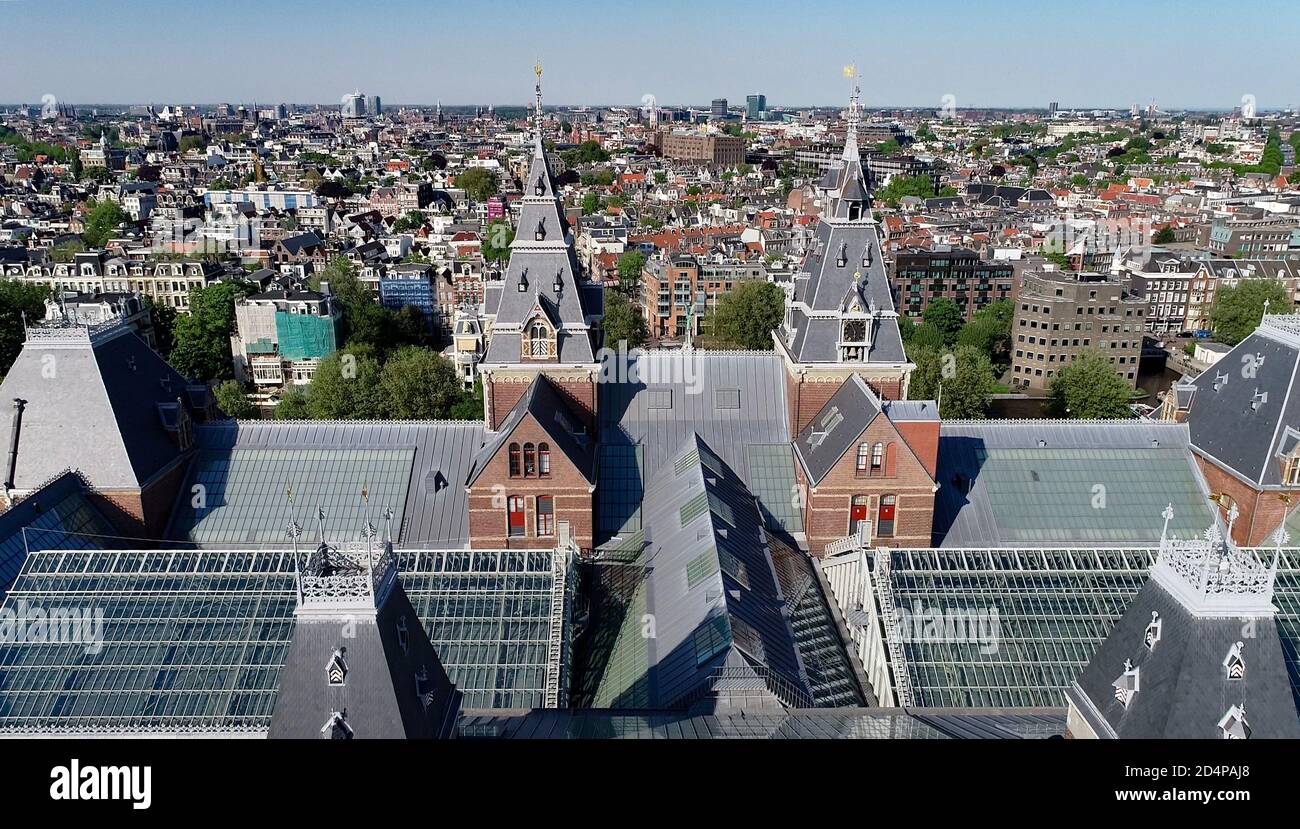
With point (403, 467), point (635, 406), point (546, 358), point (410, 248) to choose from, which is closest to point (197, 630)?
point (403, 467)

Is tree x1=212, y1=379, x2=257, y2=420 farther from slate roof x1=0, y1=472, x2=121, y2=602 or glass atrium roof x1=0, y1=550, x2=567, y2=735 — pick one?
glass atrium roof x1=0, y1=550, x2=567, y2=735

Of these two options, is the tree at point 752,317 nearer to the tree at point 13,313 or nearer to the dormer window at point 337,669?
the tree at point 13,313

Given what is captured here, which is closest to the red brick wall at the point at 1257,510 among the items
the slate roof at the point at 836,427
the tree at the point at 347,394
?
the slate roof at the point at 836,427

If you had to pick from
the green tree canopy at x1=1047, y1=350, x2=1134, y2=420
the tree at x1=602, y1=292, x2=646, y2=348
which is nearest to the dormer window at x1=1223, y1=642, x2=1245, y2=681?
the green tree canopy at x1=1047, y1=350, x2=1134, y2=420

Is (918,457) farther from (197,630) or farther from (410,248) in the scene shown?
(410,248)
